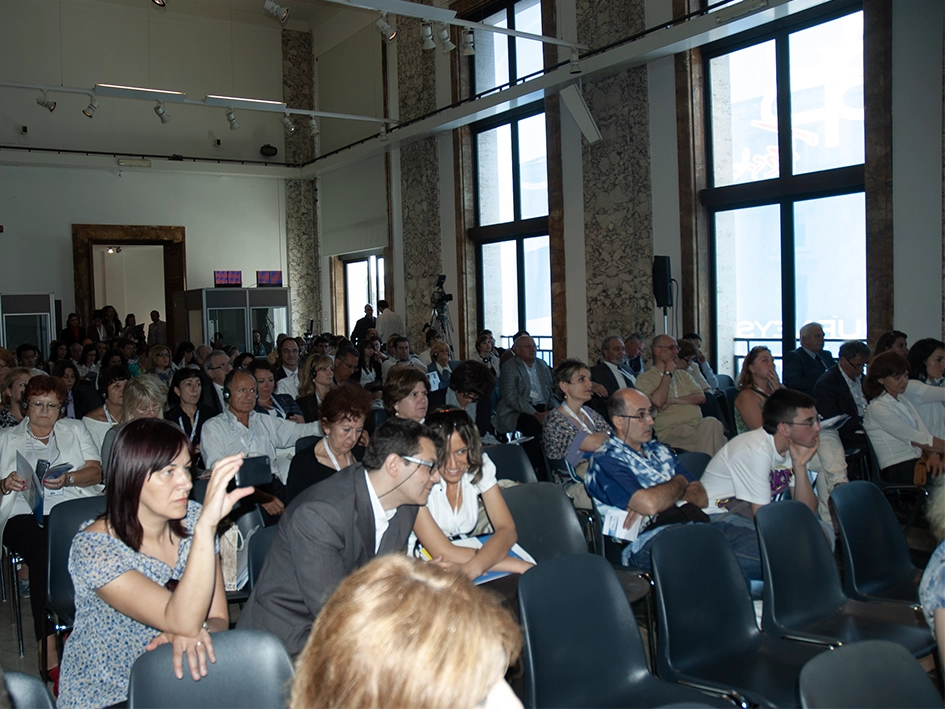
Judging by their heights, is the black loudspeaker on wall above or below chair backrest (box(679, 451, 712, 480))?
above

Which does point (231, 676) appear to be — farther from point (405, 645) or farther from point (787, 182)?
point (787, 182)

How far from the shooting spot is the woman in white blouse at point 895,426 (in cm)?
541

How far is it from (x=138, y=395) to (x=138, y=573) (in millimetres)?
2839

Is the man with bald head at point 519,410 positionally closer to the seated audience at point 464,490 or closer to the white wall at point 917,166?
the seated audience at point 464,490

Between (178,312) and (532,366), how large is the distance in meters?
→ 11.1

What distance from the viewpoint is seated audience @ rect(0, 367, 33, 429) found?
5.59 meters

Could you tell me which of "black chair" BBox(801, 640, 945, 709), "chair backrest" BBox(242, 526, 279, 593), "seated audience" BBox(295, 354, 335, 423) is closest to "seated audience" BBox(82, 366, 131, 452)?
"seated audience" BBox(295, 354, 335, 423)

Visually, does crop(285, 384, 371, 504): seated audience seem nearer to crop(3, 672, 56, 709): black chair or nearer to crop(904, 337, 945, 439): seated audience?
crop(3, 672, 56, 709): black chair

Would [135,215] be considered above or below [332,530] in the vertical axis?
above

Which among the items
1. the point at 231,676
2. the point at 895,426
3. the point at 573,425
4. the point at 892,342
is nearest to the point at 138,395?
the point at 573,425

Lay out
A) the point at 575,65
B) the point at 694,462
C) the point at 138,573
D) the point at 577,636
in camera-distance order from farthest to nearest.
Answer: the point at 575,65 < the point at 694,462 < the point at 577,636 < the point at 138,573

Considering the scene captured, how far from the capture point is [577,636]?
2557mm

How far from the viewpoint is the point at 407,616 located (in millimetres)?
1079

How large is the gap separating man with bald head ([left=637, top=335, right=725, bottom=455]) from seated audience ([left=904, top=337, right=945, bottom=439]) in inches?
54.4
